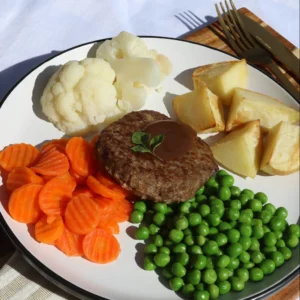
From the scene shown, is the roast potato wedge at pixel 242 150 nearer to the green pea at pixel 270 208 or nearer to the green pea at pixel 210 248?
the green pea at pixel 270 208

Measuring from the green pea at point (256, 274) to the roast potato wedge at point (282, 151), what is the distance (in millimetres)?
741

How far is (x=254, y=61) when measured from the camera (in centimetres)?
414

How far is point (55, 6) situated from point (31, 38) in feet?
1.42

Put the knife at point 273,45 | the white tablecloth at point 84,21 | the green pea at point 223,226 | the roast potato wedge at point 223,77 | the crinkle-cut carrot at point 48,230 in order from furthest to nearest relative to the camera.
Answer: the knife at point 273,45 < the white tablecloth at point 84,21 < the roast potato wedge at point 223,77 < the green pea at point 223,226 < the crinkle-cut carrot at point 48,230

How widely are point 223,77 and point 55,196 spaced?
62.2 inches

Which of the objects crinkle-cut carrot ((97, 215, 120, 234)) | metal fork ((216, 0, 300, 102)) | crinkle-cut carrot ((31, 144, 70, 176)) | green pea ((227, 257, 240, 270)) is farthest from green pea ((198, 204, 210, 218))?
metal fork ((216, 0, 300, 102))

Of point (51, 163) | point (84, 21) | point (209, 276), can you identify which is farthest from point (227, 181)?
point (84, 21)

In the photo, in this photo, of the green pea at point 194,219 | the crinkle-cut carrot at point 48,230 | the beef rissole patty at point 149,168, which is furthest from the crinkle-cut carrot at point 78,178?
the green pea at point 194,219

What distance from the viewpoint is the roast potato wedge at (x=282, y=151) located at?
10.7 feet

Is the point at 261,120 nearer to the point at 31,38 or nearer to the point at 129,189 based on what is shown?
the point at 129,189

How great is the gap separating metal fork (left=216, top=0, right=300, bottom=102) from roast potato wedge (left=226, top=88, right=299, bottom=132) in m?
0.57

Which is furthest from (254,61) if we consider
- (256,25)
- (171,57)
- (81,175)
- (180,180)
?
(81,175)

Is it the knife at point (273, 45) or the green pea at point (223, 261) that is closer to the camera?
the green pea at point (223, 261)

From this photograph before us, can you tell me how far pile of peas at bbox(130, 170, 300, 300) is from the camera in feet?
9.02
